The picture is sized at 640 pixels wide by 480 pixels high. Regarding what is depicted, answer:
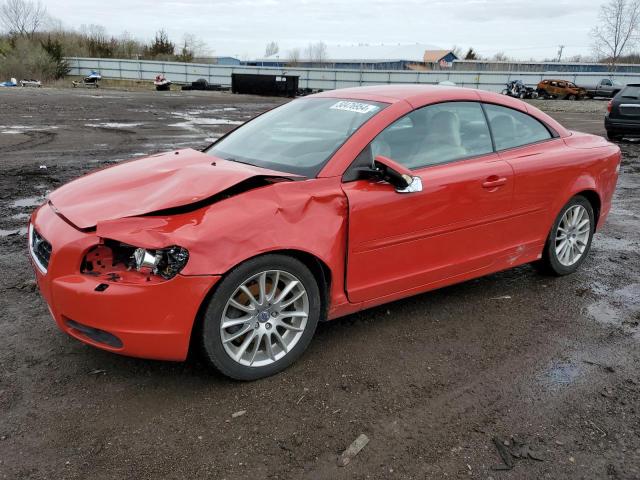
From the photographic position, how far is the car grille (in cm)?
294

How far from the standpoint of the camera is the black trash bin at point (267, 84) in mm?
34875

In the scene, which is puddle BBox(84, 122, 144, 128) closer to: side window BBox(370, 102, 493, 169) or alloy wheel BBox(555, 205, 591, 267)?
side window BBox(370, 102, 493, 169)

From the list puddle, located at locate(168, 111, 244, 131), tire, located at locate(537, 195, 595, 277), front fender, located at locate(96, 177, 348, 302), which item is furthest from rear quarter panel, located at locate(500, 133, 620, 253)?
puddle, located at locate(168, 111, 244, 131)

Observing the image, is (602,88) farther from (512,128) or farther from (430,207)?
(430,207)

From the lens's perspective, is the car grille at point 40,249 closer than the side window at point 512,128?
Yes

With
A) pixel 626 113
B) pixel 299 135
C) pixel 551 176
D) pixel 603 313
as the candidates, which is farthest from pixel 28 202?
pixel 626 113

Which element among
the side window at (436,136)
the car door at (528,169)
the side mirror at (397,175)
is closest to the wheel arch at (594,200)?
the car door at (528,169)

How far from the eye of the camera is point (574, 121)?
21.2 meters

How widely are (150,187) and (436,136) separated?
1963mm

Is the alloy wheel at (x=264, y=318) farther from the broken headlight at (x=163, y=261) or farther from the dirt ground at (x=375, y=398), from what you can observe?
the broken headlight at (x=163, y=261)

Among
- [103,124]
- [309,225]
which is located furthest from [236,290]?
[103,124]

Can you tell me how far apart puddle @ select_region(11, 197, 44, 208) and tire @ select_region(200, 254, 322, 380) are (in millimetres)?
4715

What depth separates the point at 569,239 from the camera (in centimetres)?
471

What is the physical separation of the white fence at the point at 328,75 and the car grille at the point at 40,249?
39.2 meters
